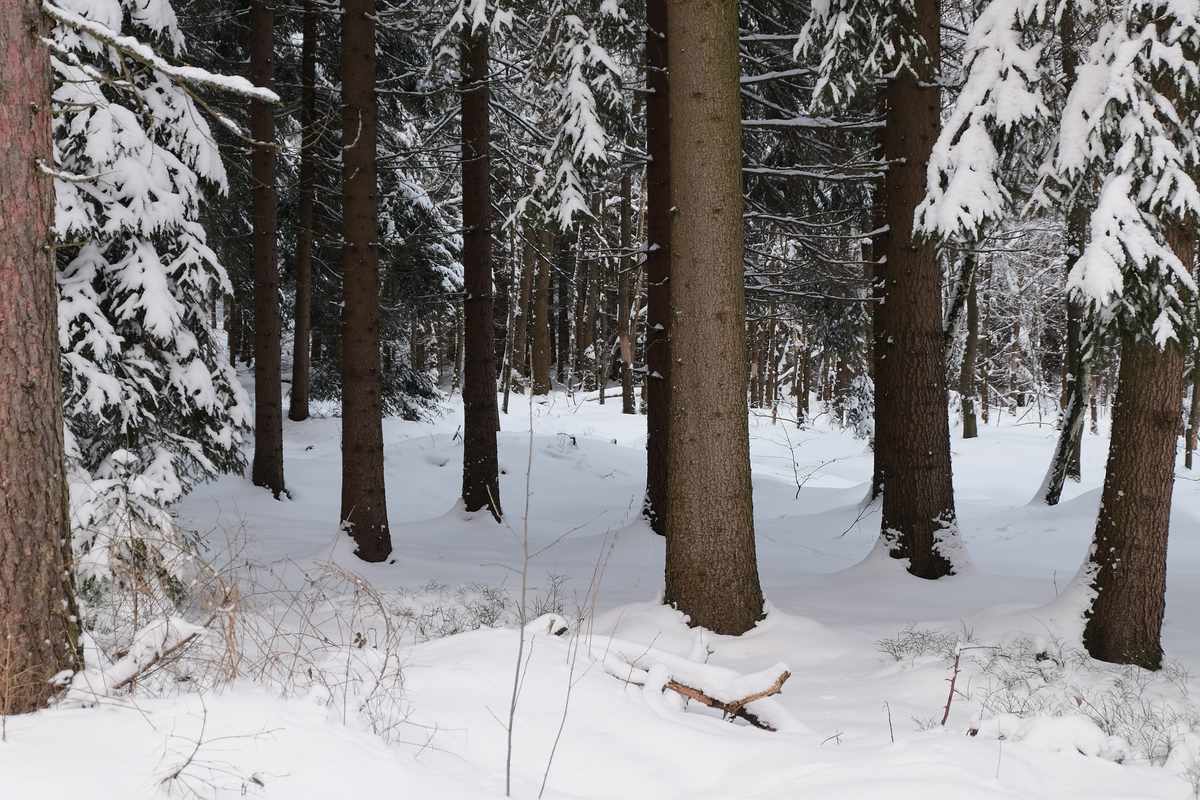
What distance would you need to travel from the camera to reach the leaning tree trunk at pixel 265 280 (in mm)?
11648

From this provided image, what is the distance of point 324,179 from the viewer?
49.5 ft

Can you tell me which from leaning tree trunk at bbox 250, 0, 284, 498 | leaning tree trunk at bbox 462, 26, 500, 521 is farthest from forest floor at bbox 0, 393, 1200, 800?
leaning tree trunk at bbox 250, 0, 284, 498

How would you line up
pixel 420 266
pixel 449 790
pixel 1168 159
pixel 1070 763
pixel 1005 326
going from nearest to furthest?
pixel 449 790 → pixel 1070 763 → pixel 1168 159 → pixel 420 266 → pixel 1005 326

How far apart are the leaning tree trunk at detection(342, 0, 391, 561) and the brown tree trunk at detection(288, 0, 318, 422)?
9.87 feet

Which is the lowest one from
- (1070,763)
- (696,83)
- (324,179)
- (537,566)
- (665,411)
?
(537,566)

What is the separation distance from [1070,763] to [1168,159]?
3565mm

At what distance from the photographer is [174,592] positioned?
499 centimetres

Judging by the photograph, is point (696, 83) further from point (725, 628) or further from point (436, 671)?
point (436, 671)

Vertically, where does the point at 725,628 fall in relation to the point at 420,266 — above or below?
below

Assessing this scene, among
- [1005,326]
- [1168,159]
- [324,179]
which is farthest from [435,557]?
[1005,326]

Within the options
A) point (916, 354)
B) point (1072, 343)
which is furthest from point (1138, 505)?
point (1072, 343)

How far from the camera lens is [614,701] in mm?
3762

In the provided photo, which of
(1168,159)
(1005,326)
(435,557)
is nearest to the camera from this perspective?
(1168,159)

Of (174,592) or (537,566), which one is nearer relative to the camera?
(174,592)
